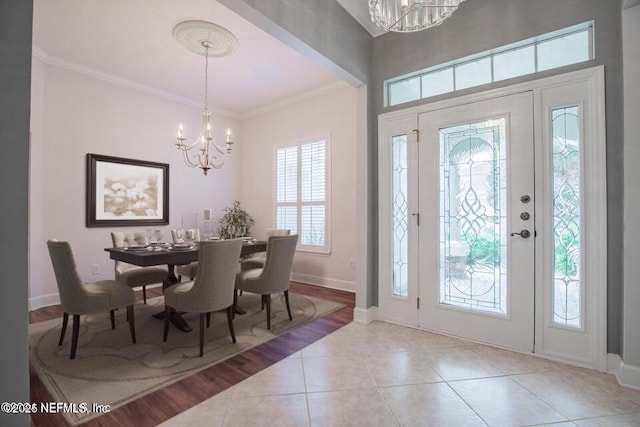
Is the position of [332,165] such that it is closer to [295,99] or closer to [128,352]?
[295,99]

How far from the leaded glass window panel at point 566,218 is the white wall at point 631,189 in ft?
0.89

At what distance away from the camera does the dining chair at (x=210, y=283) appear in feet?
7.96

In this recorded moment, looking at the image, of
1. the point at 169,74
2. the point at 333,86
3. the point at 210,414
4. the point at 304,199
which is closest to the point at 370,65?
the point at 333,86

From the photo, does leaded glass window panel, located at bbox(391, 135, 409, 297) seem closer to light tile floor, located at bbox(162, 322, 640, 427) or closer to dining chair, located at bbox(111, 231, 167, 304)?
light tile floor, located at bbox(162, 322, 640, 427)

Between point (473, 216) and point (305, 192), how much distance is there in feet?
9.46

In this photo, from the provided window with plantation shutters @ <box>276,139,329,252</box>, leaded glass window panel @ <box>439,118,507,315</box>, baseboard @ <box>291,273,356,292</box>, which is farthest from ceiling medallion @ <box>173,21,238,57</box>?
baseboard @ <box>291,273,356,292</box>

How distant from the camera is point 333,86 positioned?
15.4 feet

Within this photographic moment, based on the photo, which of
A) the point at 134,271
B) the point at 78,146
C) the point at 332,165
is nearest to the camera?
the point at 134,271

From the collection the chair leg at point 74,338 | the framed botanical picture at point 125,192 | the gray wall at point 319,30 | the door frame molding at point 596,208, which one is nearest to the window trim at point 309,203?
the gray wall at point 319,30

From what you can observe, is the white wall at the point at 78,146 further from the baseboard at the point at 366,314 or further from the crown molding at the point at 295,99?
the baseboard at the point at 366,314

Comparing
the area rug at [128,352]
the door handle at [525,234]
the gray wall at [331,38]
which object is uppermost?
the gray wall at [331,38]

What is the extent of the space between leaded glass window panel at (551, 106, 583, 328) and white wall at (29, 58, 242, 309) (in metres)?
4.96

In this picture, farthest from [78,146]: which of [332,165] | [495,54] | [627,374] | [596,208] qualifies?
[627,374]

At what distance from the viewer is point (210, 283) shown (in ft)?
8.18
